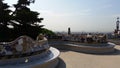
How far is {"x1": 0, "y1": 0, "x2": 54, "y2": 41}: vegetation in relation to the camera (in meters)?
22.7

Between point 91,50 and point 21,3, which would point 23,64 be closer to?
point 91,50

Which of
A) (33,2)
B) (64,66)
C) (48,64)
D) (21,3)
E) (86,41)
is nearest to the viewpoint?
(48,64)

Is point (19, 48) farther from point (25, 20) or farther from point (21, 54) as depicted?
point (25, 20)

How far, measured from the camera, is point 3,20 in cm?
2288

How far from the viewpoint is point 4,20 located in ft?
75.2

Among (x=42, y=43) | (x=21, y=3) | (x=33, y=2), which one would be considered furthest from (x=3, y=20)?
(x=42, y=43)

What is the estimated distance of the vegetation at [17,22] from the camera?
22.7 metres

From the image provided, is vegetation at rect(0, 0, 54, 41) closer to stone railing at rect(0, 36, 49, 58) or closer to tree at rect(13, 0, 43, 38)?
tree at rect(13, 0, 43, 38)

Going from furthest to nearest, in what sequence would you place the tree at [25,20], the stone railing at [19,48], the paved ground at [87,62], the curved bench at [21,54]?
the tree at [25,20]
the paved ground at [87,62]
the stone railing at [19,48]
the curved bench at [21,54]

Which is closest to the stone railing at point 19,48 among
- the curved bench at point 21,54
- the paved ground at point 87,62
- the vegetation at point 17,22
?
the curved bench at point 21,54

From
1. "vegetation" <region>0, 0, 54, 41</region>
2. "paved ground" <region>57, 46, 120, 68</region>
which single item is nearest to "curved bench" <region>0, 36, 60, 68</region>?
"paved ground" <region>57, 46, 120, 68</region>

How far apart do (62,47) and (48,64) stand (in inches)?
421

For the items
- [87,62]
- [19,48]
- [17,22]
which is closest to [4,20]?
[17,22]

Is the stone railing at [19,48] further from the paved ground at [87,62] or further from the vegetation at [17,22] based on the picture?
the vegetation at [17,22]
